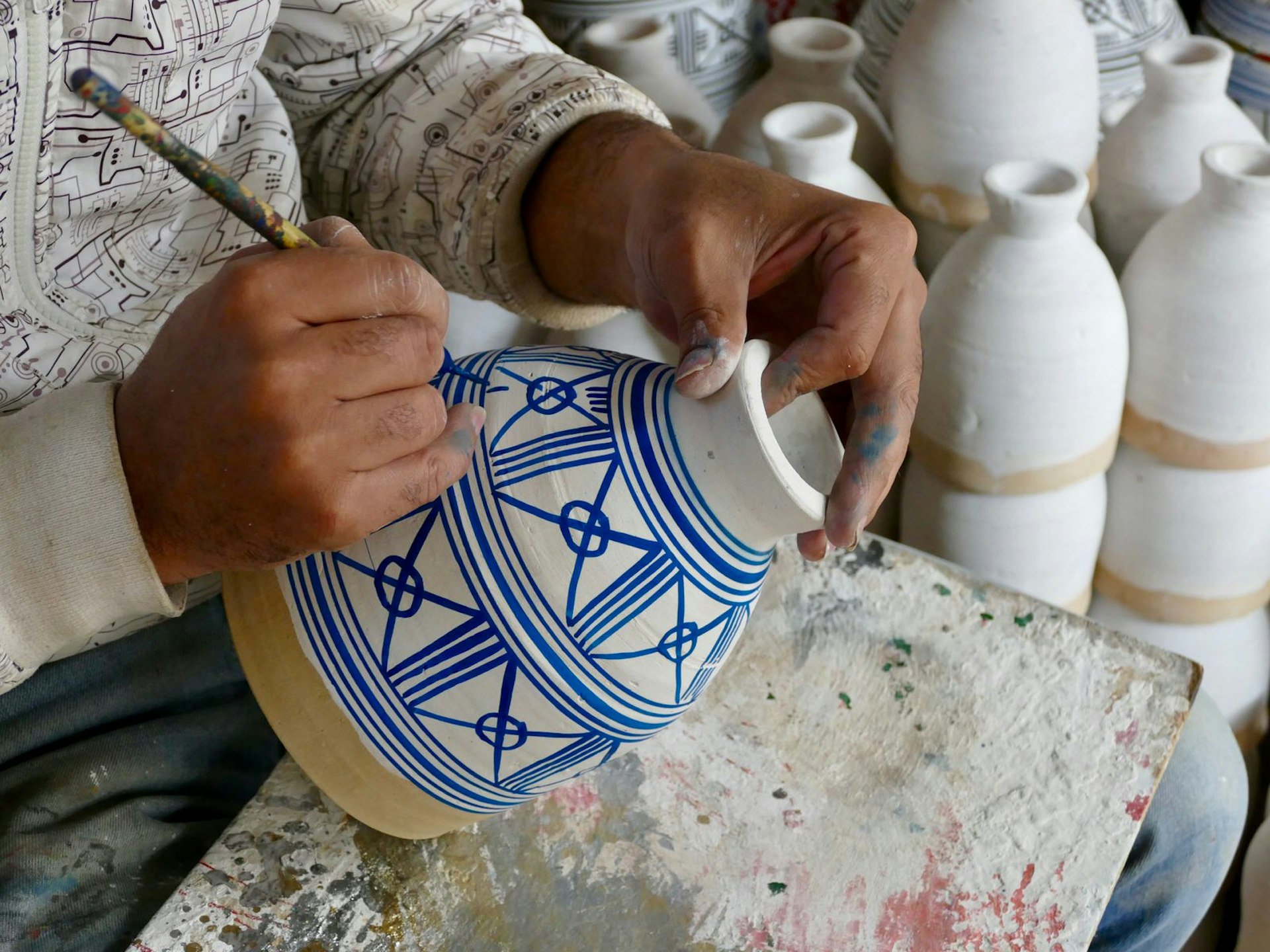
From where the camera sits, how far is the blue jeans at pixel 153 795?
0.77m

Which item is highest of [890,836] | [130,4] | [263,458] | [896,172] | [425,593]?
[130,4]

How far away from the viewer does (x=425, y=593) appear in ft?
2.17

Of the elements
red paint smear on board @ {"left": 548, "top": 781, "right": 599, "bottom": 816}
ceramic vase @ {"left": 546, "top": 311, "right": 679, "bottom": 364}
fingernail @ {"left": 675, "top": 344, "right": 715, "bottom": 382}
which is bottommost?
red paint smear on board @ {"left": 548, "top": 781, "right": 599, "bottom": 816}

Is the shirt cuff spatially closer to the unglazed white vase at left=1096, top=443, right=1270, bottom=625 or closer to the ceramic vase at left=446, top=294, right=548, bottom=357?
the ceramic vase at left=446, top=294, right=548, bottom=357

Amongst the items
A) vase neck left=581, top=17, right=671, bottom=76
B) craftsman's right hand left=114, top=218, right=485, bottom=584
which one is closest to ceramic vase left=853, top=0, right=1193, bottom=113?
vase neck left=581, top=17, right=671, bottom=76

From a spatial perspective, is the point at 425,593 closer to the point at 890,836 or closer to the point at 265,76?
the point at 890,836

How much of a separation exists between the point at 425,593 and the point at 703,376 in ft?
0.66

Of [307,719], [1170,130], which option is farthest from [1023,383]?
[307,719]

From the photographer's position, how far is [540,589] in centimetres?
65

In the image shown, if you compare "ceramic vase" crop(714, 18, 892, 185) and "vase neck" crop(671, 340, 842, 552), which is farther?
"ceramic vase" crop(714, 18, 892, 185)

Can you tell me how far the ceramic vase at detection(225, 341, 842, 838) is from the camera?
649 millimetres

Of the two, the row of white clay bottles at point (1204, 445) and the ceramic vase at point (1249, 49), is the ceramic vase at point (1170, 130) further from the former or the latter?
the ceramic vase at point (1249, 49)

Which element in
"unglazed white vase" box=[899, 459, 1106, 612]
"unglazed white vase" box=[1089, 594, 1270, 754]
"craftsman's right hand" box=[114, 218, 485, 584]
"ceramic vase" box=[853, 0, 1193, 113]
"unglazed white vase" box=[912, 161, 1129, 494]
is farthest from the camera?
"ceramic vase" box=[853, 0, 1193, 113]

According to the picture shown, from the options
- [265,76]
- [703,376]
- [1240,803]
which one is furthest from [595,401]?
[1240,803]
